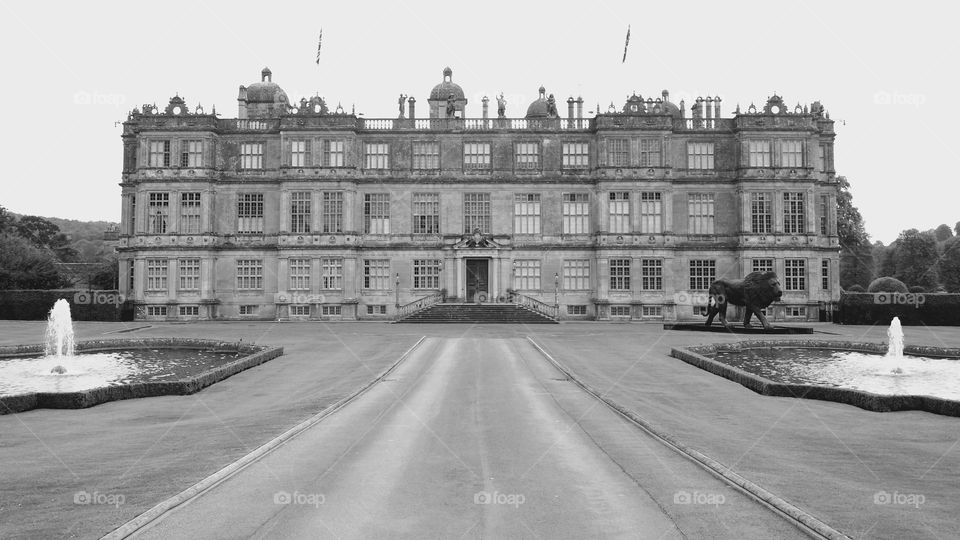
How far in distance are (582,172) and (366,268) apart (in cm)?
2190

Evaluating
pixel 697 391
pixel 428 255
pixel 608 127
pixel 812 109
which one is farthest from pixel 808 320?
pixel 697 391

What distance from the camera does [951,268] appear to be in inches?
3711

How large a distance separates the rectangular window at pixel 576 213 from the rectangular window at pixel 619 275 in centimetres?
410

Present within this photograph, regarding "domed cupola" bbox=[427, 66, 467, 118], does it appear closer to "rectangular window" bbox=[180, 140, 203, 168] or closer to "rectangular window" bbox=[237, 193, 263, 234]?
"rectangular window" bbox=[237, 193, 263, 234]

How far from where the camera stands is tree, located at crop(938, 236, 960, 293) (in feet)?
307

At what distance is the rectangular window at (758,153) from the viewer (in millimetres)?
62844

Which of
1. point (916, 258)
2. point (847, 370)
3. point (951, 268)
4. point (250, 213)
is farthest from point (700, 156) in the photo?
point (916, 258)

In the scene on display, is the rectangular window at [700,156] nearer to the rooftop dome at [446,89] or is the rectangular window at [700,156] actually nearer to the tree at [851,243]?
the rooftop dome at [446,89]

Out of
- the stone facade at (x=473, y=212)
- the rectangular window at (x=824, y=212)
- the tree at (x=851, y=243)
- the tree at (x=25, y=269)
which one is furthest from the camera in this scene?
the tree at (x=851, y=243)

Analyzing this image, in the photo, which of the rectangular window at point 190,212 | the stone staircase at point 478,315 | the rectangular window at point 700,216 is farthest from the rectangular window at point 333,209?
the rectangular window at point 700,216

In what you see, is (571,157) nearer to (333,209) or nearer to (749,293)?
(333,209)

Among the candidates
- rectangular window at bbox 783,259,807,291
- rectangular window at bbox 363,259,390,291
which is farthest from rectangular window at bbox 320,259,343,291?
rectangular window at bbox 783,259,807,291

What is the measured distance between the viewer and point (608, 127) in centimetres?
6181

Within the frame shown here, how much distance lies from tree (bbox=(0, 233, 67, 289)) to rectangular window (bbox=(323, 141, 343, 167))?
31.9 m
